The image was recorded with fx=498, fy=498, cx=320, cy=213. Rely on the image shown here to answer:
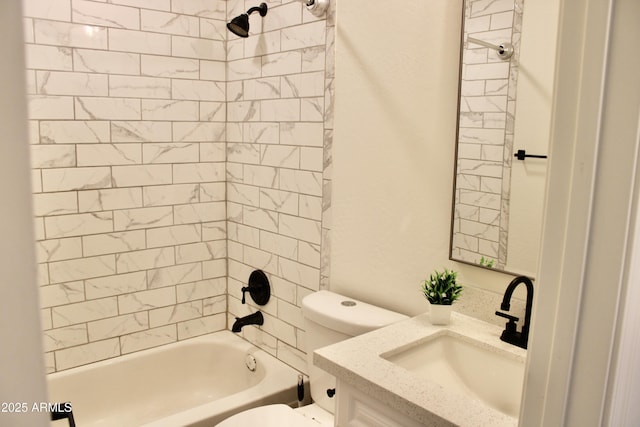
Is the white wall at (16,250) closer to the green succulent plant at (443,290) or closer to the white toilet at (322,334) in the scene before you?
the green succulent plant at (443,290)

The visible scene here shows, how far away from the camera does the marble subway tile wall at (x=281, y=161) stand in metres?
2.29

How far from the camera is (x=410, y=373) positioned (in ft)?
4.46

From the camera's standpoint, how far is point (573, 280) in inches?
30.3

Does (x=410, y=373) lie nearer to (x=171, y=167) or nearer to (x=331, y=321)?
(x=331, y=321)

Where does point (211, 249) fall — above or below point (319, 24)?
below

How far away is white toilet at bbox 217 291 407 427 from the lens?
1877mm

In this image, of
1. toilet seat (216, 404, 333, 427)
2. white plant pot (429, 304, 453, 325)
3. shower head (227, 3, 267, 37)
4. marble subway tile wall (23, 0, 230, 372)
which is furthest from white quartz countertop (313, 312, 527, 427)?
shower head (227, 3, 267, 37)

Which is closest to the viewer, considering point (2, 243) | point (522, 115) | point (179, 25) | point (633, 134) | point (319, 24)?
point (2, 243)

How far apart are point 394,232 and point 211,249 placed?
1354 millimetres

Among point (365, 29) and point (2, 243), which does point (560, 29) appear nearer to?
point (2, 243)

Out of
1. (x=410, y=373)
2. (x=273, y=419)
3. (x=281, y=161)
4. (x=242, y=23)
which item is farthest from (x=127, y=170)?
(x=410, y=373)

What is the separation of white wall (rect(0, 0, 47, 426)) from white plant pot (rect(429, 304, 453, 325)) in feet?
4.68

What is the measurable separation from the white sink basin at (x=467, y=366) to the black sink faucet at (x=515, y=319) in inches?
2.4

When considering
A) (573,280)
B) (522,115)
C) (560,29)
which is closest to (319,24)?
(522,115)
